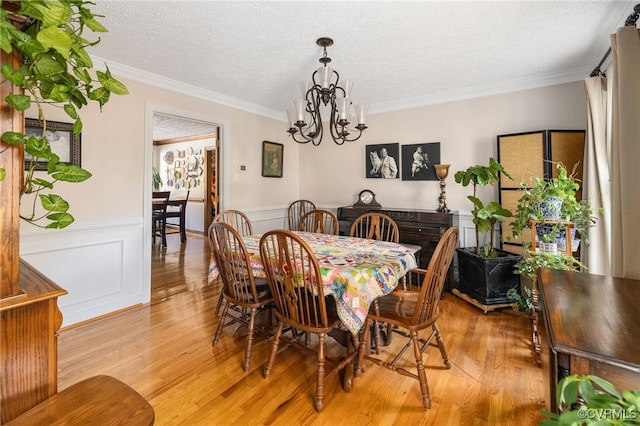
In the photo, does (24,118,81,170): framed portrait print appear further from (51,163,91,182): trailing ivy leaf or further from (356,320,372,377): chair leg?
(356,320,372,377): chair leg

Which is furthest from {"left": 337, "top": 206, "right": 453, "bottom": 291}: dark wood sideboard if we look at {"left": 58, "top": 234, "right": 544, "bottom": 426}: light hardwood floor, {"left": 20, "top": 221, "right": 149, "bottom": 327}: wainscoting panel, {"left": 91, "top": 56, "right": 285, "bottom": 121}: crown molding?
{"left": 20, "top": 221, "right": 149, "bottom": 327}: wainscoting panel

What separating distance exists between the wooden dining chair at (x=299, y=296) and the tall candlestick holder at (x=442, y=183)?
220cm

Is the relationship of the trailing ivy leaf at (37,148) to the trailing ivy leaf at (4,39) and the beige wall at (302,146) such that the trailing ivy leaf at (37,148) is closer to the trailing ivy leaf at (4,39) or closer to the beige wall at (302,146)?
the trailing ivy leaf at (4,39)

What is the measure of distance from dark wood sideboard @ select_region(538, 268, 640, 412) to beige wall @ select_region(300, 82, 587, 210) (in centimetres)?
247

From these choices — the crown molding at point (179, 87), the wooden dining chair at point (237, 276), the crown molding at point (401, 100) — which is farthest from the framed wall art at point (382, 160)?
the wooden dining chair at point (237, 276)

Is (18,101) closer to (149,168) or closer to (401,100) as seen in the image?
(149,168)

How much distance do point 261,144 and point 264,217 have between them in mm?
1048

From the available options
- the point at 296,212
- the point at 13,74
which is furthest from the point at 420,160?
the point at 13,74

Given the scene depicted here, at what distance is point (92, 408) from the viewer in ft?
2.91

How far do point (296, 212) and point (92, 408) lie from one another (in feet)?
12.7

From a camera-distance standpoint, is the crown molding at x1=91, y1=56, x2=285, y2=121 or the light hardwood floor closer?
the light hardwood floor

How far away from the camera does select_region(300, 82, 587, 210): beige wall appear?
303 cm

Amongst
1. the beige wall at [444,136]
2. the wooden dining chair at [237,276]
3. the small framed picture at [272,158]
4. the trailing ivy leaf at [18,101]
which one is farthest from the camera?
the small framed picture at [272,158]

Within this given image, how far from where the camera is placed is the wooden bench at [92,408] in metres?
0.84
